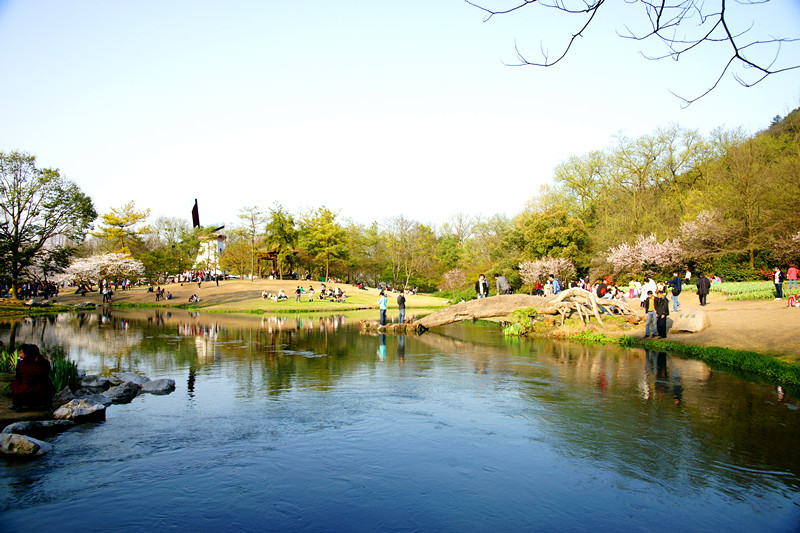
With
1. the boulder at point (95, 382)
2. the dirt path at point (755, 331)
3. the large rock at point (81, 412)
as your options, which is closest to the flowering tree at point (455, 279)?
the dirt path at point (755, 331)

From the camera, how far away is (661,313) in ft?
64.6

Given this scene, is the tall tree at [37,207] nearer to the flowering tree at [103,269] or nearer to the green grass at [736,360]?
the flowering tree at [103,269]

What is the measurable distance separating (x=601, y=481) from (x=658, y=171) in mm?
51445

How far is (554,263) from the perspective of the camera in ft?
152

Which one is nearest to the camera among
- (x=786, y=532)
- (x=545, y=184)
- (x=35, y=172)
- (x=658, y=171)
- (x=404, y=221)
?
(x=786, y=532)

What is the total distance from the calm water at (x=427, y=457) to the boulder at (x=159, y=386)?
0.27 m

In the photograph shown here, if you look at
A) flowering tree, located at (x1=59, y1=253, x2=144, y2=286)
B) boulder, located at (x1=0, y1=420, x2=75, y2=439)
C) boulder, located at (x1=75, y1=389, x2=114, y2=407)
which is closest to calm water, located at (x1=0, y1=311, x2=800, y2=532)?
boulder, located at (x1=75, y1=389, x2=114, y2=407)

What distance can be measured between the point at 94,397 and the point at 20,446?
9.45ft

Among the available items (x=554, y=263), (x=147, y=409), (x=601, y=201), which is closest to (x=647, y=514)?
(x=147, y=409)

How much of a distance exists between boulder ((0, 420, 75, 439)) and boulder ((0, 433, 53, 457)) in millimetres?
560

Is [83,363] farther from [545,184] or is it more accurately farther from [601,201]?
[545,184]

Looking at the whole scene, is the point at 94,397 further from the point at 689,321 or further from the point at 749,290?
the point at 749,290

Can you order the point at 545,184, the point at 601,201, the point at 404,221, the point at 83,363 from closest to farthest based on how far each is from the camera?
the point at 83,363 → the point at 601,201 → the point at 545,184 → the point at 404,221

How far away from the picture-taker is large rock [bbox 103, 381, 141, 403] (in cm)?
1089
